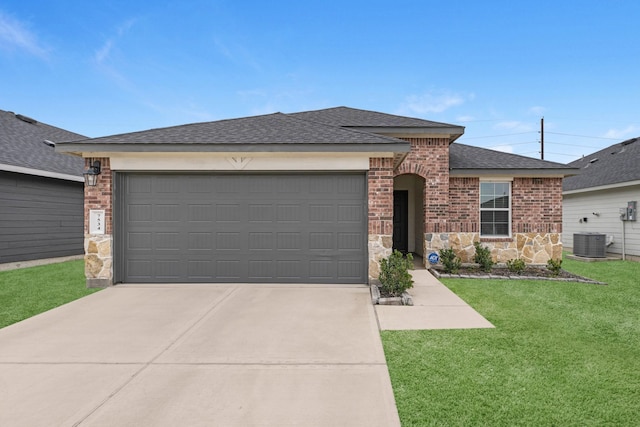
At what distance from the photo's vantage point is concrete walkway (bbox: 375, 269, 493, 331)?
4.63 m

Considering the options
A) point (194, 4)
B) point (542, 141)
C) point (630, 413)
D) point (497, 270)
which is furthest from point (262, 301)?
point (542, 141)

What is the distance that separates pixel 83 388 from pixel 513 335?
509 cm

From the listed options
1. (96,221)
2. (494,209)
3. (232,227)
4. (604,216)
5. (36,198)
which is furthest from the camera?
(604,216)

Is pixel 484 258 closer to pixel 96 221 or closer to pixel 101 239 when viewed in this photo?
pixel 101 239

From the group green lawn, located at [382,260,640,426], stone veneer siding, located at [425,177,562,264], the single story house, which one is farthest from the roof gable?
green lawn, located at [382,260,640,426]

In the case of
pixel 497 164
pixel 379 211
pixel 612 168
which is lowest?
pixel 379 211

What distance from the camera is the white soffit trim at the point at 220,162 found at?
22.9ft

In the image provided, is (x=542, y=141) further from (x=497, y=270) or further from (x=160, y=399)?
(x=160, y=399)

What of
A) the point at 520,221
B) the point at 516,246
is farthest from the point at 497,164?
the point at 516,246

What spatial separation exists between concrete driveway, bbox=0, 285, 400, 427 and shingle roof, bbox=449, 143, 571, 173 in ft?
21.3

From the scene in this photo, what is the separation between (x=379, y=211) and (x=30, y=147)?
13585mm

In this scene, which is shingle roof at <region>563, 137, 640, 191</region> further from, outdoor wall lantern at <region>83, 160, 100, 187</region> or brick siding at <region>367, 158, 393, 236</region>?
outdoor wall lantern at <region>83, 160, 100, 187</region>

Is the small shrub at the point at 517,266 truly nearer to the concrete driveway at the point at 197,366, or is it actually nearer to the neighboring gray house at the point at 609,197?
the concrete driveway at the point at 197,366

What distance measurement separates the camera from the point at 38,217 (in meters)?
10.8
